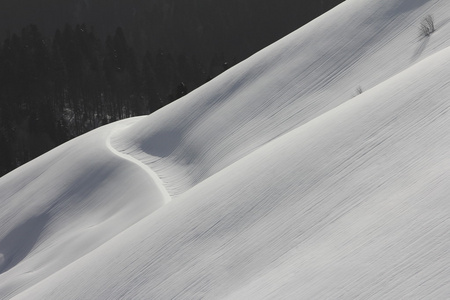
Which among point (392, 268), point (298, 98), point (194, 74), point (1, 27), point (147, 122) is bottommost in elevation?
point (392, 268)

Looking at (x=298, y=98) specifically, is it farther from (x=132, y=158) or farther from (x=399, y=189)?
(x=399, y=189)

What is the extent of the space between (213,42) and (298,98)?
78.8 meters

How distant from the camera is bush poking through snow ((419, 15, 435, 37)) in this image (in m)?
12.1

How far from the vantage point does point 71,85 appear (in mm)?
54750

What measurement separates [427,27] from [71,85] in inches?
1824

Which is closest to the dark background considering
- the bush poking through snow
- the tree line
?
the tree line

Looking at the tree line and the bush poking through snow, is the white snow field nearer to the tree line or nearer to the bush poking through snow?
the bush poking through snow

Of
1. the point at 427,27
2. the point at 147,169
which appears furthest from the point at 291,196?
the point at 147,169

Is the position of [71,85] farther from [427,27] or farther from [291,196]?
[291,196]

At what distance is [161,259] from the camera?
7270 millimetres

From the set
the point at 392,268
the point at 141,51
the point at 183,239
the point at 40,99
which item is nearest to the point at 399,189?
the point at 392,268

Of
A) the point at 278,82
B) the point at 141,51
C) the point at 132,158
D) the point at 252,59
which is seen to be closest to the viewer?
the point at 278,82

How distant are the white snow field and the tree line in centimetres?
3317

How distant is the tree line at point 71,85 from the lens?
48062mm
